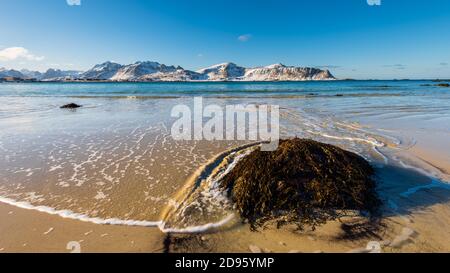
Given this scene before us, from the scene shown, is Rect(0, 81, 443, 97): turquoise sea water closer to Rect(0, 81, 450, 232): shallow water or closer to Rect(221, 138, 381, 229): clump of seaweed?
Rect(0, 81, 450, 232): shallow water

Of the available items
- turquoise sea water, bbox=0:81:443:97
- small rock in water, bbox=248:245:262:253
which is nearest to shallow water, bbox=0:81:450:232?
small rock in water, bbox=248:245:262:253

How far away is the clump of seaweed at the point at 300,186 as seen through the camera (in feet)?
12.0

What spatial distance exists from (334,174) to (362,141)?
4688 mm

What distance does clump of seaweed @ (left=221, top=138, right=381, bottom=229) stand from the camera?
366cm

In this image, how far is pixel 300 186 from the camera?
403cm

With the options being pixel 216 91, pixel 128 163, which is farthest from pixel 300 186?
pixel 216 91

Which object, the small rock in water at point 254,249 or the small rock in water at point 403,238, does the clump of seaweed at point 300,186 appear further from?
the small rock in water at point 403,238

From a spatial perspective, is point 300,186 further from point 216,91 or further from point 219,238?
point 216,91

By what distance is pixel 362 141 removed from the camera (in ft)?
26.6

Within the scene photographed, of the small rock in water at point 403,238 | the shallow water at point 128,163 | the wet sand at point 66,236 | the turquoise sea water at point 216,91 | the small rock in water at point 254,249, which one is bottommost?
the small rock in water at point 254,249

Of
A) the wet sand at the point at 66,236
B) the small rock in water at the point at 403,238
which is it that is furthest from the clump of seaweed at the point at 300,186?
the wet sand at the point at 66,236

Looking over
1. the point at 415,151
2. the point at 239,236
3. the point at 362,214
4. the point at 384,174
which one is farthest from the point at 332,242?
the point at 415,151
